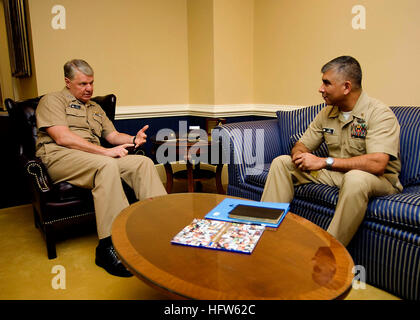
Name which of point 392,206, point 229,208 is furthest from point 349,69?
point 229,208

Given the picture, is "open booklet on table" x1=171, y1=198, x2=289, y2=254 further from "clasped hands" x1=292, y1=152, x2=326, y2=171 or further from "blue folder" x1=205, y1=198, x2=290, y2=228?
"clasped hands" x1=292, y1=152, x2=326, y2=171

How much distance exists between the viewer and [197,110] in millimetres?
3303

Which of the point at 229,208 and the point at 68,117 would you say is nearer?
the point at 229,208

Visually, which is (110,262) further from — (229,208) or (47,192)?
(229,208)

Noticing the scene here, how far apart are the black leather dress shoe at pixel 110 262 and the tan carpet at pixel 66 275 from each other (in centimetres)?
3

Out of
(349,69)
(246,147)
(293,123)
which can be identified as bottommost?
(246,147)

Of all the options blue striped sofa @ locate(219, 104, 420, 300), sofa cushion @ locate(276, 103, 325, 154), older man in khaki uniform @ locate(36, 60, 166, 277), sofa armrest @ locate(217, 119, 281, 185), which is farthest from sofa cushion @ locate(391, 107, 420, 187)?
older man in khaki uniform @ locate(36, 60, 166, 277)

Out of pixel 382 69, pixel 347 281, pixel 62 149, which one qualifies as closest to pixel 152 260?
pixel 347 281

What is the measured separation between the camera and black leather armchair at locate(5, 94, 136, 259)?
1.77 m

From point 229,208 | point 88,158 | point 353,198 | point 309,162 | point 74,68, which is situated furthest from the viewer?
point 74,68

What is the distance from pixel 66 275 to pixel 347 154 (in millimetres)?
1604

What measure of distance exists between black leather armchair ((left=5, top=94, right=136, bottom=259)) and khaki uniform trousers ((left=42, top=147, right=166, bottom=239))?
8cm

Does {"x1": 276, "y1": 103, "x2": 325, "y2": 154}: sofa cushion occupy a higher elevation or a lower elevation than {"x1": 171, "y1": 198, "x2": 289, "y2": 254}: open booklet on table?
higher

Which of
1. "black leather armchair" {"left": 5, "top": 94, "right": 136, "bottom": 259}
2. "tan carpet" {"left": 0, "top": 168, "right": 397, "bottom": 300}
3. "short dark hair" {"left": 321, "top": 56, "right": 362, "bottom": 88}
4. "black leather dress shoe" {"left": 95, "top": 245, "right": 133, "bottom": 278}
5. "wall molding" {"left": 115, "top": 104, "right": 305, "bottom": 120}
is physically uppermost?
"short dark hair" {"left": 321, "top": 56, "right": 362, "bottom": 88}
